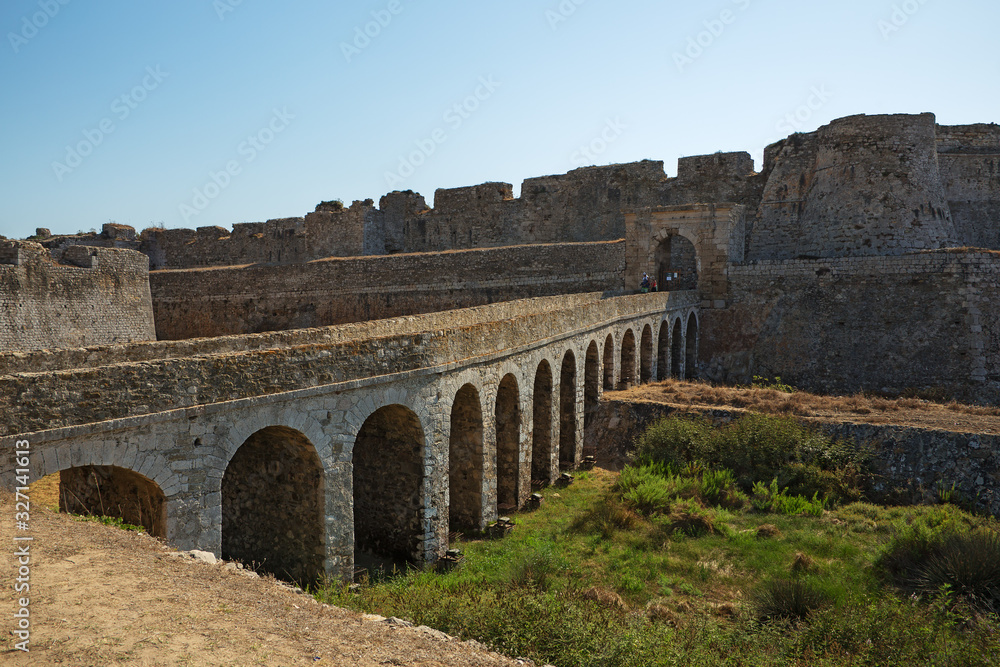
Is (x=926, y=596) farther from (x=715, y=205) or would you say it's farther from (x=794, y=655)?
(x=715, y=205)

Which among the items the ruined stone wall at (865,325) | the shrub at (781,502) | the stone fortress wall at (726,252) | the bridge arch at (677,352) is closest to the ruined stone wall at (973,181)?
the stone fortress wall at (726,252)

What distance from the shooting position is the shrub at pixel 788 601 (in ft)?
25.7

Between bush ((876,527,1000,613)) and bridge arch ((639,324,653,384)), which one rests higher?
bridge arch ((639,324,653,384))

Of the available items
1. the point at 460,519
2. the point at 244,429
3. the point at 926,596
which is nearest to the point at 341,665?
the point at 244,429

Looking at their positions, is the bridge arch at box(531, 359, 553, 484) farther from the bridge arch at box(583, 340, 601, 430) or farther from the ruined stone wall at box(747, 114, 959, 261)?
the ruined stone wall at box(747, 114, 959, 261)

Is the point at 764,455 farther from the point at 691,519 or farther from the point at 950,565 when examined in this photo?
the point at 950,565

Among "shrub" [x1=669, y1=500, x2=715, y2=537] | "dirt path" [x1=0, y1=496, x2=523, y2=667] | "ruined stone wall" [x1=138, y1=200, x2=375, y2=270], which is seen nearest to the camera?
"dirt path" [x1=0, y1=496, x2=523, y2=667]

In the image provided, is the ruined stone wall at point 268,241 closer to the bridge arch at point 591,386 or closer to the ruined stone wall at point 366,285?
the ruined stone wall at point 366,285

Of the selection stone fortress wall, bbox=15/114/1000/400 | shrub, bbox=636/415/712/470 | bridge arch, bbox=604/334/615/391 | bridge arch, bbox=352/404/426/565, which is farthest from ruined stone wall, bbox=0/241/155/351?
shrub, bbox=636/415/712/470

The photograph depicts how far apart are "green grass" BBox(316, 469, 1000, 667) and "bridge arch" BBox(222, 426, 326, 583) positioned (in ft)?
2.32

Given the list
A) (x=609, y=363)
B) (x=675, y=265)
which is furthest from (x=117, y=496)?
(x=675, y=265)

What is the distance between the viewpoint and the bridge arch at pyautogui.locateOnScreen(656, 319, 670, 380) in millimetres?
20359

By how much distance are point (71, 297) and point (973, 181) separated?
29.6 meters

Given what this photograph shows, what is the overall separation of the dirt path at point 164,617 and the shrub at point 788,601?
424cm
